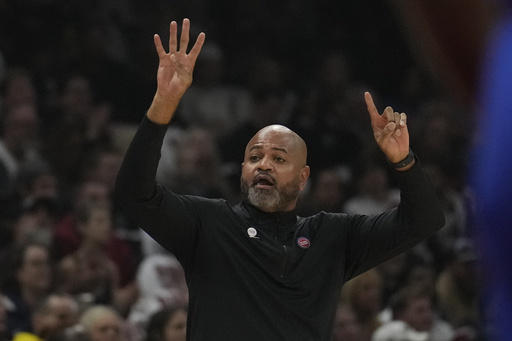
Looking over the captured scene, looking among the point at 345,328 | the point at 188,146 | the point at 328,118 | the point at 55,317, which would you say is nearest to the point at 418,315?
the point at 345,328

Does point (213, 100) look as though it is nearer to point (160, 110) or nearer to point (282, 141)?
point (282, 141)

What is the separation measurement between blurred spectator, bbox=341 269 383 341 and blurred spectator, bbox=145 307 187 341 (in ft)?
4.14

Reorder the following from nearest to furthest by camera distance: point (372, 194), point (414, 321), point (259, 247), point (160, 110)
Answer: point (160, 110)
point (259, 247)
point (414, 321)
point (372, 194)

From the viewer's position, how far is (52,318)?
4.97m

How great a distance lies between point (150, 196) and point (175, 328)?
6.71ft

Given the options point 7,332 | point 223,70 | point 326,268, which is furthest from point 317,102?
point 326,268

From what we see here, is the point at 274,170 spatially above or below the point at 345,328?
below

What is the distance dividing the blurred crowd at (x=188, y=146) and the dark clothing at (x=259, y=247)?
5.44 ft

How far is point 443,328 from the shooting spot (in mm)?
6387

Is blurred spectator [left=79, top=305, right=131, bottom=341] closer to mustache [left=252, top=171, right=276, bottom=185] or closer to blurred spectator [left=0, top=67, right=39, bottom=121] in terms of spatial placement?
mustache [left=252, top=171, right=276, bottom=185]

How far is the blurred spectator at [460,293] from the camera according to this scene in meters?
6.52

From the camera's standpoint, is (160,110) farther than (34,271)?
No

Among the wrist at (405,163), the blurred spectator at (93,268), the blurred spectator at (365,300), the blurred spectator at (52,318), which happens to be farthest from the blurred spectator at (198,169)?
the wrist at (405,163)

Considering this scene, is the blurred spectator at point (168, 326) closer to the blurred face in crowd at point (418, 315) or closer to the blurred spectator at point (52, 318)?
the blurred spectator at point (52, 318)
